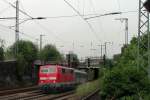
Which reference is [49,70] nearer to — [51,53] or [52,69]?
[52,69]

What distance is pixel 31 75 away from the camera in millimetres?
A: 65812

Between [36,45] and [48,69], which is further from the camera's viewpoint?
[36,45]

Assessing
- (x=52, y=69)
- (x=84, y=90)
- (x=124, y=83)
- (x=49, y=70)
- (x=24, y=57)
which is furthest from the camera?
(x=24, y=57)

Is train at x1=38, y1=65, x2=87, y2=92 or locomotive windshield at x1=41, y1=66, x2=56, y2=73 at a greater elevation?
locomotive windshield at x1=41, y1=66, x2=56, y2=73

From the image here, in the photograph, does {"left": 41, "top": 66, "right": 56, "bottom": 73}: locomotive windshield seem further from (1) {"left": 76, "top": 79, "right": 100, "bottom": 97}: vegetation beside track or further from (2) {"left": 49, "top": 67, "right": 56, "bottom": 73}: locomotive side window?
(1) {"left": 76, "top": 79, "right": 100, "bottom": 97}: vegetation beside track

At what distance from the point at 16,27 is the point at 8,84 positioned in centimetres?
1381

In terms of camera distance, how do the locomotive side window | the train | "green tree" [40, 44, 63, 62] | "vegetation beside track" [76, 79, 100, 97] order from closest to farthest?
"vegetation beside track" [76, 79, 100, 97] < the train < the locomotive side window < "green tree" [40, 44, 63, 62]

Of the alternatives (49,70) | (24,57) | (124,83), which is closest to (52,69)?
(49,70)

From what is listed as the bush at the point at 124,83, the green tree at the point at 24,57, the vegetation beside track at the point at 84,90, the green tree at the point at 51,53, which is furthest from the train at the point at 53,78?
the green tree at the point at 51,53

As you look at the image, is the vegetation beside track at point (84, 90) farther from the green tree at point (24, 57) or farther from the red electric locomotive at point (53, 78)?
the green tree at point (24, 57)

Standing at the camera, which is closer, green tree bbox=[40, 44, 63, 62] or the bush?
the bush

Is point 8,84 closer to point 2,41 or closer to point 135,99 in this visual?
point 2,41

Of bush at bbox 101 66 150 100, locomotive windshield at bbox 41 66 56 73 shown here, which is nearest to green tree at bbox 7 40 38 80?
locomotive windshield at bbox 41 66 56 73

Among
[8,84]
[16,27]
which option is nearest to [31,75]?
[8,84]
